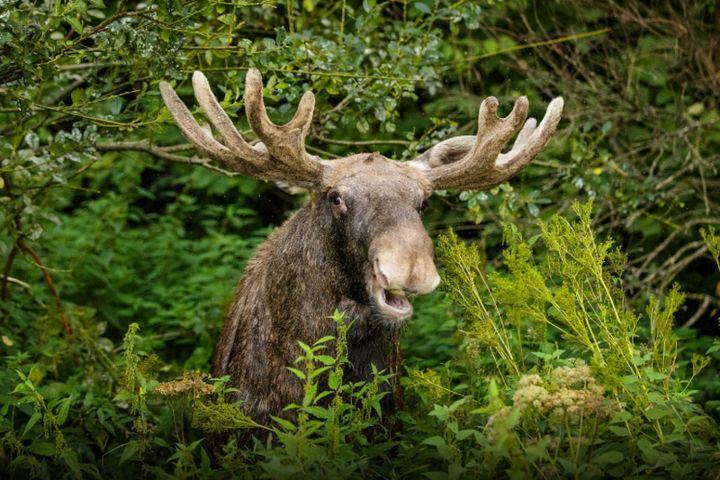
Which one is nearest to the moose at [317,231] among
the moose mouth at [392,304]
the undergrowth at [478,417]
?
the moose mouth at [392,304]

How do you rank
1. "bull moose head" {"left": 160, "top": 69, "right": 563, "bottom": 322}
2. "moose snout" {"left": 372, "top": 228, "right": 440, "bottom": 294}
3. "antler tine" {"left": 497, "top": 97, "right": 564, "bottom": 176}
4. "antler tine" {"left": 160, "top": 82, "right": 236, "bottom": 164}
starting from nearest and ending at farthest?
"moose snout" {"left": 372, "top": 228, "right": 440, "bottom": 294}
"bull moose head" {"left": 160, "top": 69, "right": 563, "bottom": 322}
"antler tine" {"left": 160, "top": 82, "right": 236, "bottom": 164}
"antler tine" {"left": 497, "top": 97, "right": 564, "bottom": 176}

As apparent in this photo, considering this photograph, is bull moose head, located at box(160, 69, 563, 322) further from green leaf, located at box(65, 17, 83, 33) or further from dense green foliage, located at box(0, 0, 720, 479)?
green leaf, located at box(65, 17, 83, 33)

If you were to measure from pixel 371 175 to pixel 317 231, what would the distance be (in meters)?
0.38

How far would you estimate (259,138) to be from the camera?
→ 14.9 feet

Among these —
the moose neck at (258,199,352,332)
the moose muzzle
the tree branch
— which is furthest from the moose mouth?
the tree branch

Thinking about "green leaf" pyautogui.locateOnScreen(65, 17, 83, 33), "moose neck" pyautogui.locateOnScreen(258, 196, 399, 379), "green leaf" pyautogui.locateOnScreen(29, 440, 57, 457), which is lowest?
"green leaf" pyautogui.locateOnScreen(29, 440, 57, 457)

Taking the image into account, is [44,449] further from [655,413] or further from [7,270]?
[7,270]

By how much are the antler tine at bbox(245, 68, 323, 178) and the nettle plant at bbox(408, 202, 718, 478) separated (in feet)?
2.58

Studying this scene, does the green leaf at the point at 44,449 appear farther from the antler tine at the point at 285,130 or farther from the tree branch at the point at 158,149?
the tree branch at the point at 158,149

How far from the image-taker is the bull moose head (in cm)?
412

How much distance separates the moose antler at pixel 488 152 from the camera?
4.70 m

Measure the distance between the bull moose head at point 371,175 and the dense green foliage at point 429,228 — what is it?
0.92 ft

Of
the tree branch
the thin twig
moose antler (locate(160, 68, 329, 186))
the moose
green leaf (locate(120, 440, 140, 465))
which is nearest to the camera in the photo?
green leaf (locate(120, 440, 140, 465))

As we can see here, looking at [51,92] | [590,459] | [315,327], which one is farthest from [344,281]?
[51,92]
